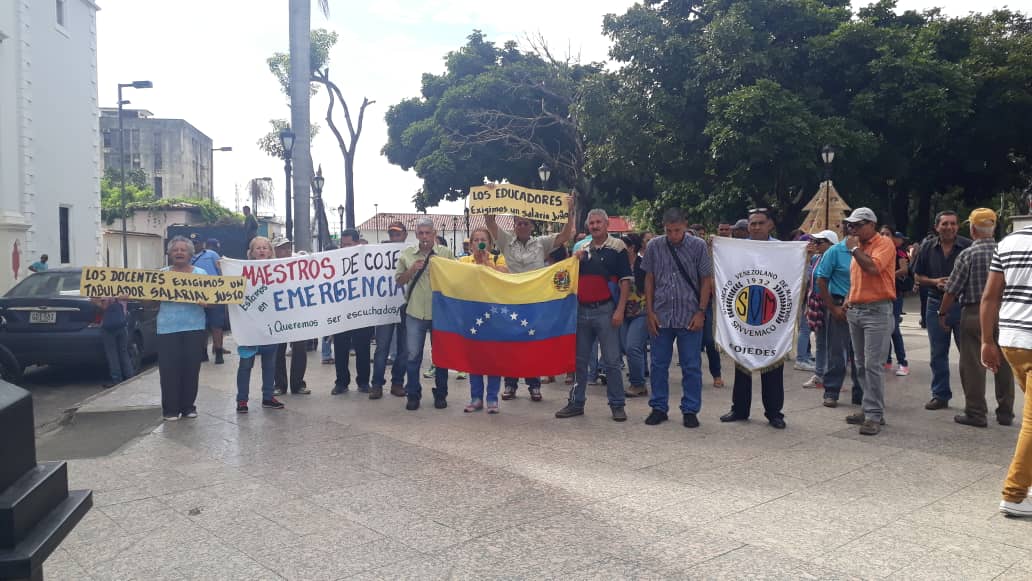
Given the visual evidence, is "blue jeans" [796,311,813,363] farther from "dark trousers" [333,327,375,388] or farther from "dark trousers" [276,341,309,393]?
"dark trousers" [276,341,309,393]

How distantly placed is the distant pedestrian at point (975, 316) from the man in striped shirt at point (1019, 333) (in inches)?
85.1

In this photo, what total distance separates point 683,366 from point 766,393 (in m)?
0.79

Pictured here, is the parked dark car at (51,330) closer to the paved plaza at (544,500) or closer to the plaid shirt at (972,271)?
the paved plaza at (544,500)

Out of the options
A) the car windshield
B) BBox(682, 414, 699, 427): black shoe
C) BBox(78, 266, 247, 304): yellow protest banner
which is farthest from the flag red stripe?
the car windshield

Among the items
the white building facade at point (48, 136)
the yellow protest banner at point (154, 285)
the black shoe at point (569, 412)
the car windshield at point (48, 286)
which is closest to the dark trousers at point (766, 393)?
the black shoe at point (569, 412)

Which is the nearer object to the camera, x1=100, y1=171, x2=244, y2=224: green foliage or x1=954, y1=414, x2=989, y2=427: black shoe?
x1=954, y1=414, x2=989, y2=427: black shoe

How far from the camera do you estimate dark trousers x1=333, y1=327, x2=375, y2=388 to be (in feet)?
29.1

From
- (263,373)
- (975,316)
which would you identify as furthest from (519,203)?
(975,316)

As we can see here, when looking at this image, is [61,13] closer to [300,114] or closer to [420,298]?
[300,114]

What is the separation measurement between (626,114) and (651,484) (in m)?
20.8

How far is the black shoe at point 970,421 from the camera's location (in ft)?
22.5

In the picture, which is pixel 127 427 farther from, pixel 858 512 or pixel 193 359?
pixel 858 512

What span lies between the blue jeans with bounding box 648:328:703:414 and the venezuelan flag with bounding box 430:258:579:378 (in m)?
0.87

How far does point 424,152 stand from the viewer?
117 ft
